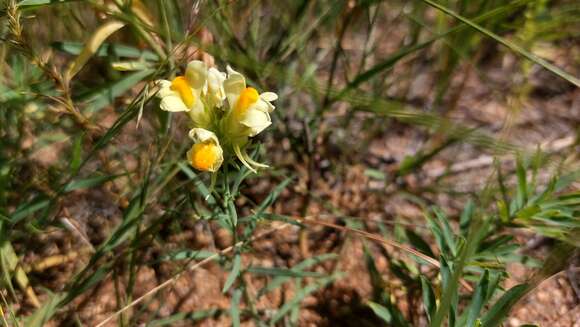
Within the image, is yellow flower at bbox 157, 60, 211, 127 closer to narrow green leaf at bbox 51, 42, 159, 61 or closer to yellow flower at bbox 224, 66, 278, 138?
yellow flower at bbox 224, 66, 278, 138

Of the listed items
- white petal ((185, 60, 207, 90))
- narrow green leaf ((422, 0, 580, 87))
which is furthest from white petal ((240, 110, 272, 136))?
narrow green leaf ((422, 0, 580, 87))

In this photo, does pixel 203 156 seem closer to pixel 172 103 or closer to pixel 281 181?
pixel 172 103

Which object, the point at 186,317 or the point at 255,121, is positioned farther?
the point at 186,317

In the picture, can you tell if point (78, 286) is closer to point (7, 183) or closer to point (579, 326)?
point (7, 183)

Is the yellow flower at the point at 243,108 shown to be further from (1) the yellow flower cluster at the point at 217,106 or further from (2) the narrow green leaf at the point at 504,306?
(2) the narrow green leaf at the point at 504,306

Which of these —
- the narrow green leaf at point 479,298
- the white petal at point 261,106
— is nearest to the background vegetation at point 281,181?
the narrow green leaf at point 479,298

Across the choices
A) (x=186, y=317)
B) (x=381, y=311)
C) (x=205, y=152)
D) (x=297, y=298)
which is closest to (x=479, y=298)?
(x=381, y=311)
